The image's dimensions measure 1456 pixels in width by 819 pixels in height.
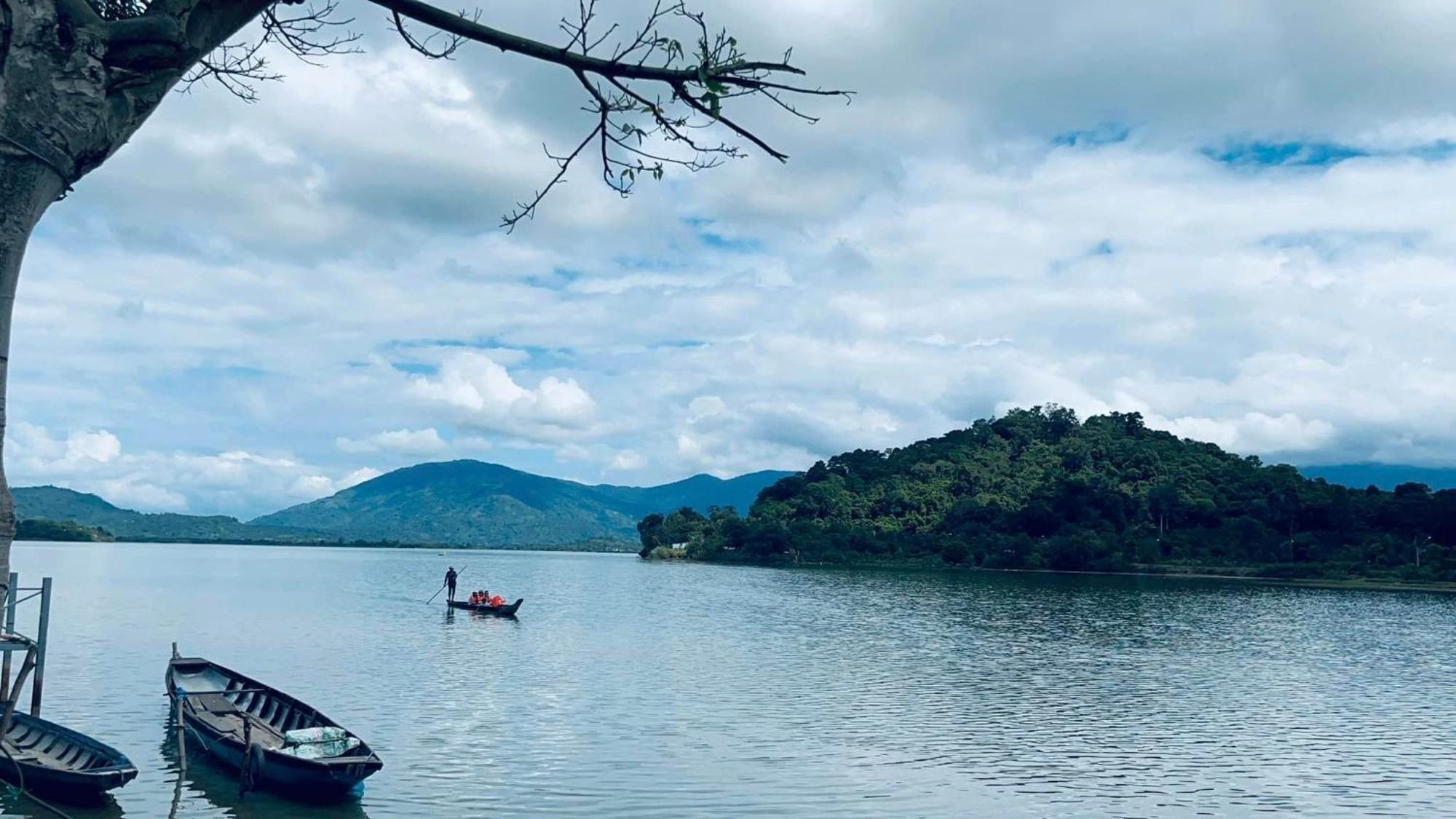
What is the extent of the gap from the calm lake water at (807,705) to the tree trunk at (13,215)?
17.9 m

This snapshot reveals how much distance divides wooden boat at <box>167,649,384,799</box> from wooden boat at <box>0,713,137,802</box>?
2156 millimetres

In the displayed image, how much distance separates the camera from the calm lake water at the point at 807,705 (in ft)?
71.8

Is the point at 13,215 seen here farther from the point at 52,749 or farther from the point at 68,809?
the point at 52,749

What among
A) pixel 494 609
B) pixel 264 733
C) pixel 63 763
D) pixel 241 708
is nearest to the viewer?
pixel 63 763

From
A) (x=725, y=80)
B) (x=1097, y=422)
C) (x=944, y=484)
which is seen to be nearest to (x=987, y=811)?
(x=725, y=80)

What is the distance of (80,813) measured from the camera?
62.0 ft

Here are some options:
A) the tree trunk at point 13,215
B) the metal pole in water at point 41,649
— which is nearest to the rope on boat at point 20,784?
the tree trunk at point 13,215

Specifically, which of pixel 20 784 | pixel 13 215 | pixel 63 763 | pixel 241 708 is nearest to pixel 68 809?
pixel 63 763

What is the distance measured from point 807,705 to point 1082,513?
116m

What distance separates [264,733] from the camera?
22531 millimetres

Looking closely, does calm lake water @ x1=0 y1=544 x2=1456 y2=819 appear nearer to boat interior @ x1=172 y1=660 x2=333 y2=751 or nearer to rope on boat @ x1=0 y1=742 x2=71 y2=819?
boat interior @ x1=172 y1=660 x2=333 y2=751

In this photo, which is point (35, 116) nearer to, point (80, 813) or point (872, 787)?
point (80, 813)

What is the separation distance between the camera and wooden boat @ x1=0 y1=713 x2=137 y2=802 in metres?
18.3

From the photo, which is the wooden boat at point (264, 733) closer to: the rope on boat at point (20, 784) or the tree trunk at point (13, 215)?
the rope on boat at point (20, 784)
